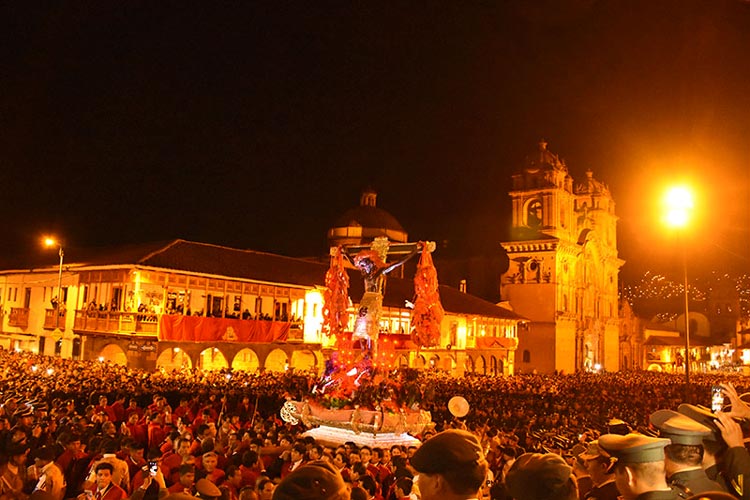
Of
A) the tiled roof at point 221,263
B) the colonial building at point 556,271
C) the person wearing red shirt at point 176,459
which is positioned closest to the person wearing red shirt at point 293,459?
the person wearing red shirt at point 176,459

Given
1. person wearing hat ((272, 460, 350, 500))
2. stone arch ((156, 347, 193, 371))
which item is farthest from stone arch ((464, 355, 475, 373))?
person wearing hat ((272, 460, 350, 500))

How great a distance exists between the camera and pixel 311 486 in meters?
2.82

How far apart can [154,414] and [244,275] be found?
65.5 feet

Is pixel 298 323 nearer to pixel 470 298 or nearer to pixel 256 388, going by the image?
pixel 256 388

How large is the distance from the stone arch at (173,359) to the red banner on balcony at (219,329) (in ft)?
9.24

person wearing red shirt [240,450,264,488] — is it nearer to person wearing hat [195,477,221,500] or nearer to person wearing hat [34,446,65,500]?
person wearing hat [34,446,65,500]

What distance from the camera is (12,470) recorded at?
7250 millimetres

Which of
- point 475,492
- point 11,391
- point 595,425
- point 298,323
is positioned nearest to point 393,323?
point 298,323

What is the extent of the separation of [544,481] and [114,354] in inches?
1248

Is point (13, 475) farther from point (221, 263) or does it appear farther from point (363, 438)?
point (221, 263)

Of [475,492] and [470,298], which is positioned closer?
[475,492]

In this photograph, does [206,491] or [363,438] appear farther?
[363,438]

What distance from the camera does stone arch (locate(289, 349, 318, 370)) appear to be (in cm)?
3782

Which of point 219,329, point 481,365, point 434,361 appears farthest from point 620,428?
point 481,365
